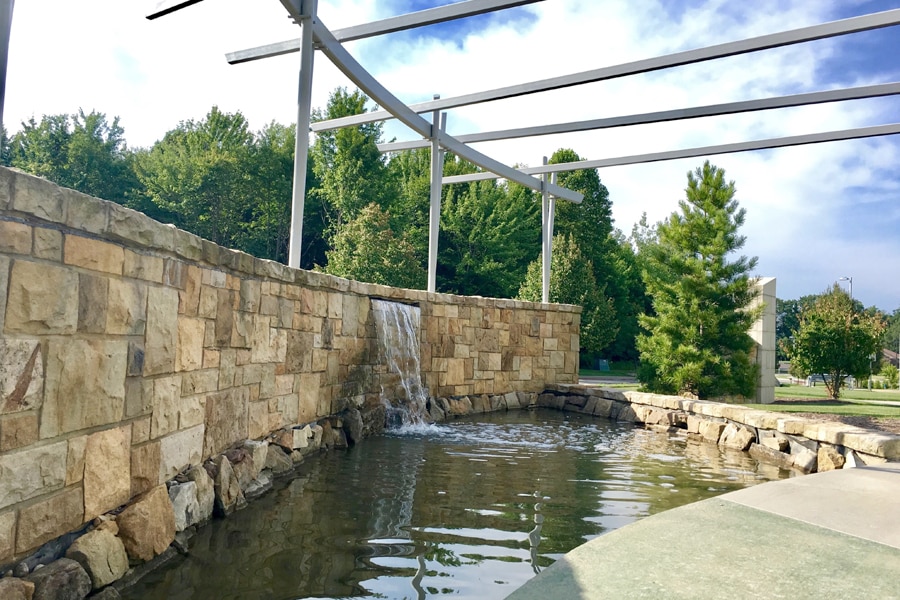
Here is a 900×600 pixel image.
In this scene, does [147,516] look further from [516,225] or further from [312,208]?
[312,208]

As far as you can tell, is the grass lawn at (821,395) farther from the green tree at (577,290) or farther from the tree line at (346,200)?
the tree line at (346,200)

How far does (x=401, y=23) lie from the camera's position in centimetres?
672

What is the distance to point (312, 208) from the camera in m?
30.0

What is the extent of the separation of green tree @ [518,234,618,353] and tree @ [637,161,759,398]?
8.78 m

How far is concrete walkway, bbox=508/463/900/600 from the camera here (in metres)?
2.26

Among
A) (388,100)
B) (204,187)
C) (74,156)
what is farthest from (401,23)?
(74,156)

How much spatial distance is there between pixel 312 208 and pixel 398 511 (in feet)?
89.4

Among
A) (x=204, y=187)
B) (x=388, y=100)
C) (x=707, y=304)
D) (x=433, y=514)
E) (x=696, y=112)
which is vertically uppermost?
(x=204, y=187)

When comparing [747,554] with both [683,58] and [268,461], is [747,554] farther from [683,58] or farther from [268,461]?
[683,58]

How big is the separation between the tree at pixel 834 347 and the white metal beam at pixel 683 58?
8655mm

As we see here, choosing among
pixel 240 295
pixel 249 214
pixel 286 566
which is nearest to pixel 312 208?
pixel 249 214

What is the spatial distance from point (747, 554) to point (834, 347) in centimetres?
1262

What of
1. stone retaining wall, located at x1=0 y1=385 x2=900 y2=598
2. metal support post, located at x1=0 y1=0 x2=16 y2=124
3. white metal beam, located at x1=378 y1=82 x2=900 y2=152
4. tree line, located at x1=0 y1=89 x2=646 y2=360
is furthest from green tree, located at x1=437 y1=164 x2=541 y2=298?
metal support post, located at x1=0 y1=0 x2=16 y2=124

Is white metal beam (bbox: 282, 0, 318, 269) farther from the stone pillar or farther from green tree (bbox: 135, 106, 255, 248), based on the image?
green tree (bbox: 135, 106, 255, 248)
